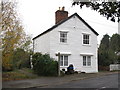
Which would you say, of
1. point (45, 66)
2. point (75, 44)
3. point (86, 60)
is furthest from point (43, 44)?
point (45, 66)

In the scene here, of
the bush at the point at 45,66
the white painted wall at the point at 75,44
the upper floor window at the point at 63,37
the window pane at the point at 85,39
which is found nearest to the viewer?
the bush at the point at 45,66

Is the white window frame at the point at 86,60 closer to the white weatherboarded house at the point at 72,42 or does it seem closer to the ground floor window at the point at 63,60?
the white weatherboarded house at the point at 72,42

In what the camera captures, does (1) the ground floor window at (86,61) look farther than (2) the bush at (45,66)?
Yes

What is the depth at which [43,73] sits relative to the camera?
2289 cm

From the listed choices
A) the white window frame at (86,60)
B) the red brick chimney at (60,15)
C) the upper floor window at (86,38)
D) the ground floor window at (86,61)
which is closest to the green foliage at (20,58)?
the red brick chimney at (60,15)

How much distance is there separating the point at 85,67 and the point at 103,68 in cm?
494

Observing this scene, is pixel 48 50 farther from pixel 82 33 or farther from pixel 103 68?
pixel 103 68

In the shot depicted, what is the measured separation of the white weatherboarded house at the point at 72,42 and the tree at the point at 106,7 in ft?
58.2

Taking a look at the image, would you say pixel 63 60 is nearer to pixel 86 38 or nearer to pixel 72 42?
pixel 72 42

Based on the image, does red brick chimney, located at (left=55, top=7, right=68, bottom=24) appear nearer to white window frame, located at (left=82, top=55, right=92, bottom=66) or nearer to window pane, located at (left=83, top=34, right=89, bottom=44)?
window pane, located at (left=83, top=34, right=89, bottom=44)

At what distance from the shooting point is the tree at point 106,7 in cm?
873

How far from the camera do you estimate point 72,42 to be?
28203 millimetres

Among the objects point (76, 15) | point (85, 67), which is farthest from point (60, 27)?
point (85, 67)

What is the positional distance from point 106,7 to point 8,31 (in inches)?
418
